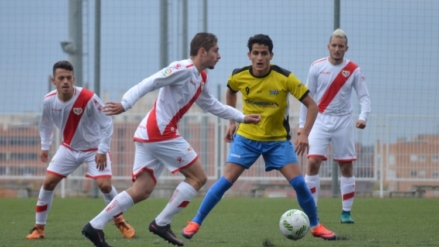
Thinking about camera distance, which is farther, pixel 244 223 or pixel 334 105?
pixel 244 223

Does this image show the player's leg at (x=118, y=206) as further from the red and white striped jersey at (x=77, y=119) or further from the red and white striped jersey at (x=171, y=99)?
the red and white striped jersey at (x=77, y=119)

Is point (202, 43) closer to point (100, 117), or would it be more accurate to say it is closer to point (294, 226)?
point (294, 226)

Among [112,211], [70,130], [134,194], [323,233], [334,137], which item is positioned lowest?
[323,233]

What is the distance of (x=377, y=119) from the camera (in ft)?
52.5

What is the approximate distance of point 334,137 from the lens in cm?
1061

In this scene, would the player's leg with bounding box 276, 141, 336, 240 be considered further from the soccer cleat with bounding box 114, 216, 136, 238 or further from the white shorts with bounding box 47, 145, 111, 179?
the white shorts with bounding box 47, 145, 111, 179

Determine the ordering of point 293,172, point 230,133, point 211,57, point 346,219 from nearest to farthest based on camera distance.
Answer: point 211,57 < point 293,172 < point 230,133 < point 346,219

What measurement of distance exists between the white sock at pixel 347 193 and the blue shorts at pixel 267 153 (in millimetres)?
2498

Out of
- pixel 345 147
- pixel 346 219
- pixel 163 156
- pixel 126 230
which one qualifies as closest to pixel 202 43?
pixel 163 156

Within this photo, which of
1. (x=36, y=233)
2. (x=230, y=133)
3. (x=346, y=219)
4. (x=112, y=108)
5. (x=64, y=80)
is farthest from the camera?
(x=346, y=219)

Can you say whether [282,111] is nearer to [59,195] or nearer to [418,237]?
[418,237]

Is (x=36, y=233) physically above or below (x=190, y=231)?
below

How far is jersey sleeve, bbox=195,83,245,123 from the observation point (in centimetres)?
802

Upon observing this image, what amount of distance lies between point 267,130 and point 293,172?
0.44 meters
